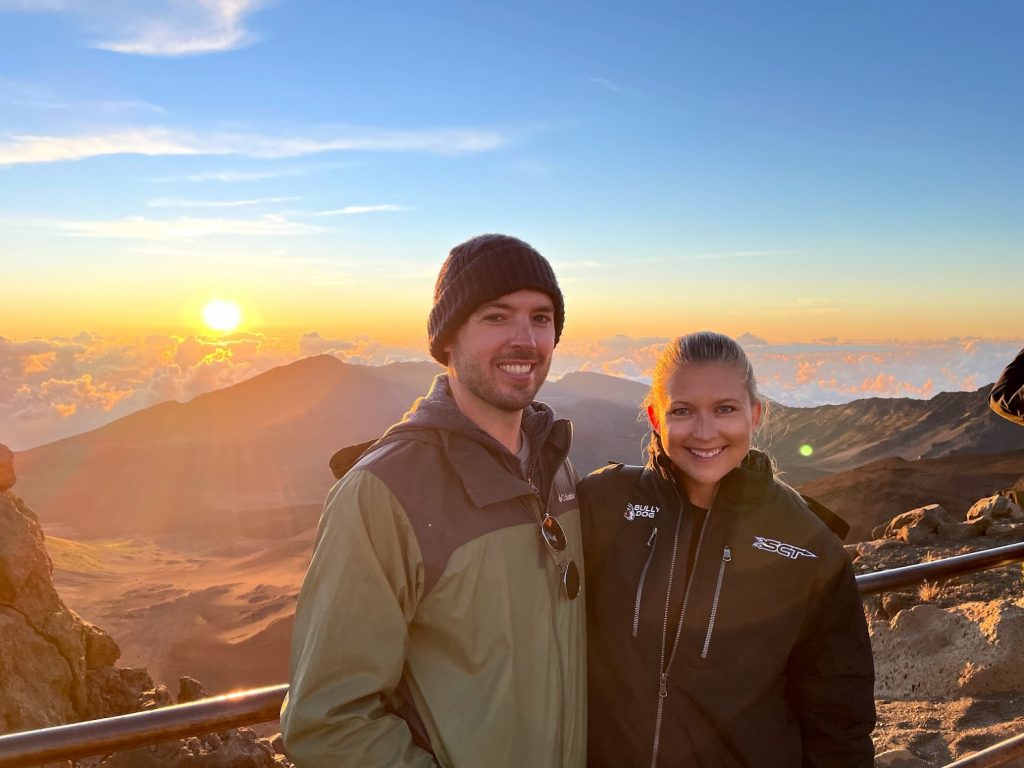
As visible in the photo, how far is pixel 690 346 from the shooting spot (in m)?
2.25

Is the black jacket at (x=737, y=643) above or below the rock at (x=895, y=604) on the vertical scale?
above

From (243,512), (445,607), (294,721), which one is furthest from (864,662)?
(243,512)

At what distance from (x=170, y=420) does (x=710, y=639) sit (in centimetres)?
16187

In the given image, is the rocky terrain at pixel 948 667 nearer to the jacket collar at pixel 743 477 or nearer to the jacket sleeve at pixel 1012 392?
the jacket sleeve at pixel 1012 392

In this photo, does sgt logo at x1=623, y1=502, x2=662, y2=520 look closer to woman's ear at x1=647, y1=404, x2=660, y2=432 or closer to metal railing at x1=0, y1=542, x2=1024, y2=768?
woman's ear at x1=647, y1=404, x2=660, y2=432

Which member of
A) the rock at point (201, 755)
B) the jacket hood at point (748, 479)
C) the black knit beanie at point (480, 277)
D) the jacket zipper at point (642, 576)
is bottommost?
the rock at point (201, 755)

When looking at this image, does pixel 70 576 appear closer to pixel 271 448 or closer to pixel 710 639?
pixel 710 639

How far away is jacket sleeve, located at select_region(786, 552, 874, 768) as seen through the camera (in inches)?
80.9

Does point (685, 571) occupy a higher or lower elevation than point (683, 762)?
higher

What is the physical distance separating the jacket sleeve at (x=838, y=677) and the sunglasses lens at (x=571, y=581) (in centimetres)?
64

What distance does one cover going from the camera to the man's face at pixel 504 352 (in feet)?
6.91

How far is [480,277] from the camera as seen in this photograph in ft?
7.11

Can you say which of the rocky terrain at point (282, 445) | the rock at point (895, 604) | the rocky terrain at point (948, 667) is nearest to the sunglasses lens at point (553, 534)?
the rocky terrain at point (282, 445)

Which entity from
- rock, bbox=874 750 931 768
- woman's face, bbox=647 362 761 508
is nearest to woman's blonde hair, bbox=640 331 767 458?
woman's face, bbox=647 362 761 508
